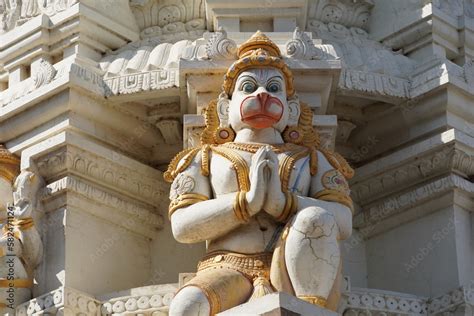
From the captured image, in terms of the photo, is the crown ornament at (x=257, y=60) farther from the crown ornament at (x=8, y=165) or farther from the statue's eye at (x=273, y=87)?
the crown ornament at (x=8, y=165)

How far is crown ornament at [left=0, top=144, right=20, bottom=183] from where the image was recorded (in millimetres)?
14039

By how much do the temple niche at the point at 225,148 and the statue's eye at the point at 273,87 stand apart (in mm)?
11

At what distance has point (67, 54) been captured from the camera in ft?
47.2

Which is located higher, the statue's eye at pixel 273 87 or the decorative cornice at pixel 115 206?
the statue's eye at pixel 273 87

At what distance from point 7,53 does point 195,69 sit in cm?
217

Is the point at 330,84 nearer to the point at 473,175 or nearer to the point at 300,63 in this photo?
the point at 300,63

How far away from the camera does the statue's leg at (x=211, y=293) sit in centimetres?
1190

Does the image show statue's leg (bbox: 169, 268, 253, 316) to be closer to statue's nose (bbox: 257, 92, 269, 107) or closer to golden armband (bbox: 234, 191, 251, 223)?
golden armband (bbox: 234, 191, 251, 223)

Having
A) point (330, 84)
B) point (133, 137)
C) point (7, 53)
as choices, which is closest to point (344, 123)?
point (330, 84)

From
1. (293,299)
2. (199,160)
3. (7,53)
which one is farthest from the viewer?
(7,53)

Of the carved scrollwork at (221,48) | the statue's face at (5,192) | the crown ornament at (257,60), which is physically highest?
the carved scrollwork at (221,48)

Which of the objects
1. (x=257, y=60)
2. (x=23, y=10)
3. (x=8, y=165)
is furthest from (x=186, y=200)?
(x=23, y=10)

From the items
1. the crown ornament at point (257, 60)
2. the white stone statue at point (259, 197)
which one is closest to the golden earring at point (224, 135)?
the white stone statue at point (259, 197)

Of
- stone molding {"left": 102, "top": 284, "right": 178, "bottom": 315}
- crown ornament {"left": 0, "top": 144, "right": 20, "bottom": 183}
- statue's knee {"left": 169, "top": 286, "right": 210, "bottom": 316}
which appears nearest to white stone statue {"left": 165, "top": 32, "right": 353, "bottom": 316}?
statue's knee {"left": 169, "top": 286, "right": 210, "bottom": 316}
